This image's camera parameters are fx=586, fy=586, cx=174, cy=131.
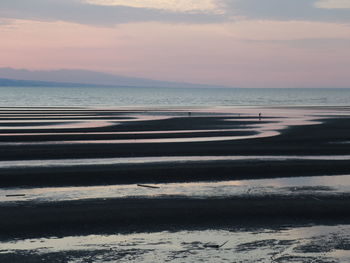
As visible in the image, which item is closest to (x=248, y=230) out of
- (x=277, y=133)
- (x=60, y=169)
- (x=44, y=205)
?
(x=44, y=205)

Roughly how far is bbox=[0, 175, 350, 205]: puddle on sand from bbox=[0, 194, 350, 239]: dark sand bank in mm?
782

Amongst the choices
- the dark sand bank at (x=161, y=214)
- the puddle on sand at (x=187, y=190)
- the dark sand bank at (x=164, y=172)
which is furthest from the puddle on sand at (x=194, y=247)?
the dark sand bank at (x=164, y=172)

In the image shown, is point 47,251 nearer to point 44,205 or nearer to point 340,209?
point 44,205

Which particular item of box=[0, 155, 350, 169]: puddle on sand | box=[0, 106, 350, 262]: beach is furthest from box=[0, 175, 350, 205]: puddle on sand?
box=[0, 155, 350, 169]: puddle on sand

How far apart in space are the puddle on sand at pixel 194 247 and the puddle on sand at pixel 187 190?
482cm

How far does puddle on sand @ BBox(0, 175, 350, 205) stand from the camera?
59.1ft

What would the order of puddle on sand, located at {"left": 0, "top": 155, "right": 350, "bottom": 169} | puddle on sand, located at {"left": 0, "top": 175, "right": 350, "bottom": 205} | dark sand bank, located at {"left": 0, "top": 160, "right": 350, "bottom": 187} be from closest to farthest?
1. puddle on sand, located at {"left": 0, "top": 175, "right": 350, "bottom": 205}
2. dark sand bank, located at {"left": 0, "top": 160, "right": 350, "bottom": 187}
3. puddle on sand, located at {"left": 0, "top": 155, "right": 350, "bottom": 169}

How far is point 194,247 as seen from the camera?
39.6ft

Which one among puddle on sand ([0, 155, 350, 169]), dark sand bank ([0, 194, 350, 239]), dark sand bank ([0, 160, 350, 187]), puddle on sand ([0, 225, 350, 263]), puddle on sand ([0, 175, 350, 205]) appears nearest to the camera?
puddle on sand ([0, 225, 350, 263])

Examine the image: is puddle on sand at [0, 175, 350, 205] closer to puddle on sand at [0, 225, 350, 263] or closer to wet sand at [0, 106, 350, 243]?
wet sand at [0, 106, 350, 243]

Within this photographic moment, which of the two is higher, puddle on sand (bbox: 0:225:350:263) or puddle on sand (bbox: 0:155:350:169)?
puddle on sand (bbox: 0:225:350:263)

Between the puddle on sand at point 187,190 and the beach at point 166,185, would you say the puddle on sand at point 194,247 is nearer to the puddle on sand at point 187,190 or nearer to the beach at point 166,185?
the beach at point 166,185

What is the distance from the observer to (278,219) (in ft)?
48.5

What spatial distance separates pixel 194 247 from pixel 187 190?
713 cm
